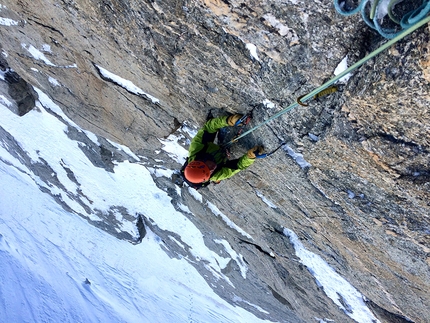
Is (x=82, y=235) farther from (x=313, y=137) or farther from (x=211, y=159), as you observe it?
(x=313, y=137)

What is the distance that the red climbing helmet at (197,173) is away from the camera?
3707 mm

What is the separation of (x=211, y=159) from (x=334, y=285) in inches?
129

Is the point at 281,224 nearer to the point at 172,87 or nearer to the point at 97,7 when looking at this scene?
the point at 172,87

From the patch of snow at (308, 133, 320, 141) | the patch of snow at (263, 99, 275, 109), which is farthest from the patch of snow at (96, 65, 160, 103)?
the patch of snow at (308, 133, 320, 141)

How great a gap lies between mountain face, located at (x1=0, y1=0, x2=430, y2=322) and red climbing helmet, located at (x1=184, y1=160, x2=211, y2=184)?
0.59 meters

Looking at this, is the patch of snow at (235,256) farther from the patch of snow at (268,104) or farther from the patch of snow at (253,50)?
the patch of snow at (253,50)

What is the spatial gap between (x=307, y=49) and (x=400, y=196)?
57.5 inches

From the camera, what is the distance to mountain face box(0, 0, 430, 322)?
2141 millimetres

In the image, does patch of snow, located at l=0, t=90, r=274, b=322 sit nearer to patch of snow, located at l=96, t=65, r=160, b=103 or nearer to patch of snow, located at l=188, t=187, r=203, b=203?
patch of snow, located at l=188, t=187, r=203, b=203

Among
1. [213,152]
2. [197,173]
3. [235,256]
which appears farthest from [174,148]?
[235,256]

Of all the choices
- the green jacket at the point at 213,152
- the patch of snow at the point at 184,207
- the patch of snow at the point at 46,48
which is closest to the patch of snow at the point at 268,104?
the green jacket at the point at 213,152

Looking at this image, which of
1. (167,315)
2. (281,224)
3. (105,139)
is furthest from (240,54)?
(167,315)

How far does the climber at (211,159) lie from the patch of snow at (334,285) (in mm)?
1763

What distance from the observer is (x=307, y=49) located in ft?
7.55
